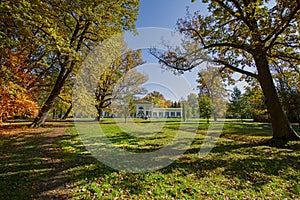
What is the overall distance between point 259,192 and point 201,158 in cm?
254

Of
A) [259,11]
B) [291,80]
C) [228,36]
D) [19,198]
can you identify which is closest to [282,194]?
[19,198]

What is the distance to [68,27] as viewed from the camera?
39.6 ft

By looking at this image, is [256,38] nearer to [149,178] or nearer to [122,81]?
[149,178]

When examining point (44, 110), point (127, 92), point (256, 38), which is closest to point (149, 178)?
point (256, 38)

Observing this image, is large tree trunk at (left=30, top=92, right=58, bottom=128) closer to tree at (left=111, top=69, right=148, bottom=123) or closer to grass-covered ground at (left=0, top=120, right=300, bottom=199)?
grass-covered ground at (left=0, top=120, right=300, bottom=199)

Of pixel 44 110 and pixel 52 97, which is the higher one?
pixel 52 97

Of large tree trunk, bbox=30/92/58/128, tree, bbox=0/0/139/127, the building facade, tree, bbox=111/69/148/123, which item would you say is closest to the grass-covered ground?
tree, bbox=0/0/139/127

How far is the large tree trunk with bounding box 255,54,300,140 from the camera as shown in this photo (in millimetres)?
9070

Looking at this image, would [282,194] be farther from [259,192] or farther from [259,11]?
[259,11]

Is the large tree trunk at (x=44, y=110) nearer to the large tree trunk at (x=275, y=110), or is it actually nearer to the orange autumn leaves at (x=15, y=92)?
the orange autumn leaves at (x=15, y=92)

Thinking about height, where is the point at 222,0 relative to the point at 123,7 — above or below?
below

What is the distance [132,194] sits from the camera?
3.78m

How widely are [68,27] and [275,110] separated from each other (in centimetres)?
1358

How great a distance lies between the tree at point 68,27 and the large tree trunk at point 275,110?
10011 mm
